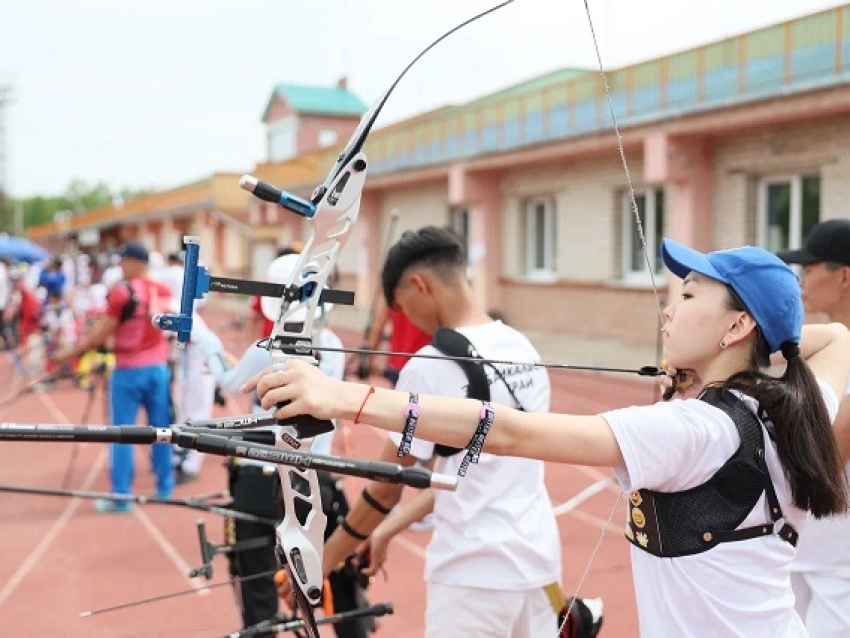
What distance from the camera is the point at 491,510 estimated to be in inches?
105

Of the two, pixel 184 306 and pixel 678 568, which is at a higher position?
pixel 184 306

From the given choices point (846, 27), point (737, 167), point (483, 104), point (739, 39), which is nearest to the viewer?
point (846, 27)

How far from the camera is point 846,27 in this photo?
1027 centimetres

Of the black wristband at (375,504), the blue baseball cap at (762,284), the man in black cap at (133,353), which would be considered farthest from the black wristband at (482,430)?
the man in black cap at (133,353)

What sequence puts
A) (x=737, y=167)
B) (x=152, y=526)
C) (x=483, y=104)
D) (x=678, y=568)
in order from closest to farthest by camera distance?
1. (x=678, y=568)
2. (x=152, y=526)
3. (x=737, y=167)
4. (x=483, y=104)

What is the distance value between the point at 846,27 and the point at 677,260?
9649 mm

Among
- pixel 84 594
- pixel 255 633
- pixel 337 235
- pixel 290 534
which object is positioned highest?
pixel 337 235

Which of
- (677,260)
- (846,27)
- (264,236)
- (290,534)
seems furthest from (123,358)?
(264,236)

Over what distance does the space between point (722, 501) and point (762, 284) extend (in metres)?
0.41

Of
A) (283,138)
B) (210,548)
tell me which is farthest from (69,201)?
(210,548)

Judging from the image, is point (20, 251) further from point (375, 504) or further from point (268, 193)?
point (268, 193)

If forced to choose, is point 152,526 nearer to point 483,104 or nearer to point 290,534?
point 290,534

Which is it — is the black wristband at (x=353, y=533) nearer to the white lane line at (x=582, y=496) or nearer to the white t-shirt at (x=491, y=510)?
the white t-shirt at (x=491, y=510)

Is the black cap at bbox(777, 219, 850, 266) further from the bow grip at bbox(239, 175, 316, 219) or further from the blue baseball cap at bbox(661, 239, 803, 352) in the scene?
the bow grip at bbox(239, 175, 316, 219)
